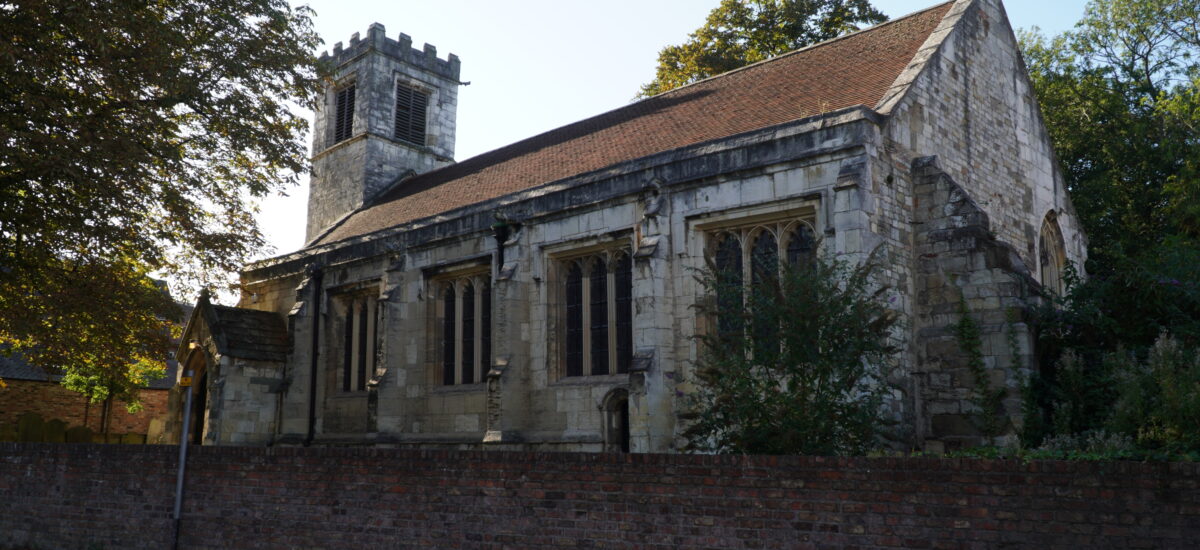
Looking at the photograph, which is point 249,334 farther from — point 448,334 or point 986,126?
point 986,126


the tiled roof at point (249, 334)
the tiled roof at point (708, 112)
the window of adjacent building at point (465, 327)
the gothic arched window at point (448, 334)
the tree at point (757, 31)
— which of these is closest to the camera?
the tiled roof at point (708, 112)

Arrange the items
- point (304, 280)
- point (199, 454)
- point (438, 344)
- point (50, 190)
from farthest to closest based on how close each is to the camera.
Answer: point (304, 280) < point (438, 344) < point (50, 190) < point (199, 454)

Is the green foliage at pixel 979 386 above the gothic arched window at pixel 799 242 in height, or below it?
below

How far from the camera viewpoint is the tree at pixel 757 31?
3023 centimetres

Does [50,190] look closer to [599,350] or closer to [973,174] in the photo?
[599,350]

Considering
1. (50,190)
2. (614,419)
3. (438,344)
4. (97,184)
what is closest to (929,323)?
(614,419)

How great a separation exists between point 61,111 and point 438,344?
366 inches

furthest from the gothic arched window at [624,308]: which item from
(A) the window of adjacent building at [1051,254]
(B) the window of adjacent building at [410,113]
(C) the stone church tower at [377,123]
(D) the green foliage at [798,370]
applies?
(B) the window of adjacent building at [410,113]

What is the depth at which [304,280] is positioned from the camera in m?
25.5

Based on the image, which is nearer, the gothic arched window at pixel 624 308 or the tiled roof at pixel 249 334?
the gothic arched window at pixel 624 308

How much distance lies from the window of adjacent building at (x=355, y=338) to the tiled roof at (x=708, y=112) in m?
2.91

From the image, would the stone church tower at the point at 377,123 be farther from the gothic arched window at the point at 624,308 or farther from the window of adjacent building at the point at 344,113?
the gothic arched window at the point at 624,308

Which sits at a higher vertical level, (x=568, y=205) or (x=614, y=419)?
(x=568, y=205)

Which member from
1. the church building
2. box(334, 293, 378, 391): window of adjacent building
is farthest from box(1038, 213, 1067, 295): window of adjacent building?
box(334, 293, 378, 391): window of adjacent building
